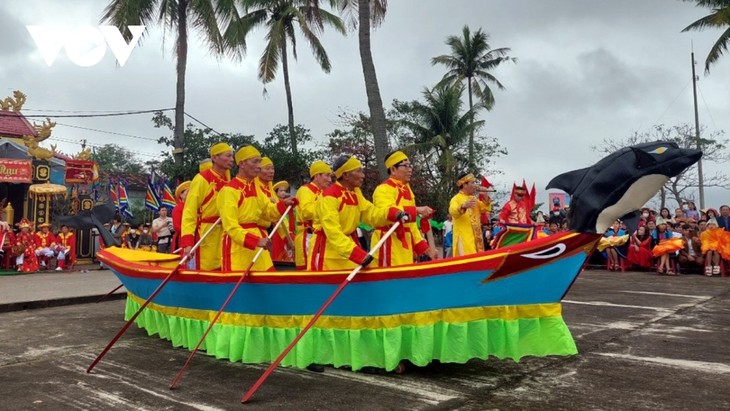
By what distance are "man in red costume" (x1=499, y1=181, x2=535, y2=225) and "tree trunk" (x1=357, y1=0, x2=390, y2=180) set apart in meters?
3.93

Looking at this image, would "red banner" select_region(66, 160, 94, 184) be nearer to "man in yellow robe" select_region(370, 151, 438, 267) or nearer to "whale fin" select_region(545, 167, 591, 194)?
"man in yellow robe" select_region(370, 151, 438, 267)

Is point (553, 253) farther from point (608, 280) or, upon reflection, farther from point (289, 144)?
point (289, 144)

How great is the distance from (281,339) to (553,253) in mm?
2103

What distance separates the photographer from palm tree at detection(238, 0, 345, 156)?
21.5m

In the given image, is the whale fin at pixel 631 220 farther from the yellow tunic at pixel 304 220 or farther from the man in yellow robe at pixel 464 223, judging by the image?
the man in yellow robe at pixel 464 223

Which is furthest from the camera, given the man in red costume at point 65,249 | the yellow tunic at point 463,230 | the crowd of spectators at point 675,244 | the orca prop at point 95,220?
the man in red costume at point 65,249

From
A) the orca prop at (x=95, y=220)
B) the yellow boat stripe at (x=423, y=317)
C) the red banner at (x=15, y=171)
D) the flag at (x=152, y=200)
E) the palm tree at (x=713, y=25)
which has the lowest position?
the yellow boat stripe at (x=423, y=317)

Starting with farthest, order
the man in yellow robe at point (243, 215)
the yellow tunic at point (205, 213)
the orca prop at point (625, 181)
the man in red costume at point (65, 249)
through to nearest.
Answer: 1. the man in red costume at point (65, 249)
2. the yellow tunic at point (205, 213)
3. the man in yellow robe at point (243, 215)
4. the orca prop at point (625, 181)

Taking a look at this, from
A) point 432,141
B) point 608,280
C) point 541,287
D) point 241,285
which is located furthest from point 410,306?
point 432,141

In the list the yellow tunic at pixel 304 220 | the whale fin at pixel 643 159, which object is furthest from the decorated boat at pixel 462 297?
the yellow tunic at pixel 304 220

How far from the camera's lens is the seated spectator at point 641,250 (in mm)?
12773

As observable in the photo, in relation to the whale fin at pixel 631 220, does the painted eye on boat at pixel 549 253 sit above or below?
below

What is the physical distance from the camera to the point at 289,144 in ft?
66.2

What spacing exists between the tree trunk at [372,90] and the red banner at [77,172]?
9887 mm
